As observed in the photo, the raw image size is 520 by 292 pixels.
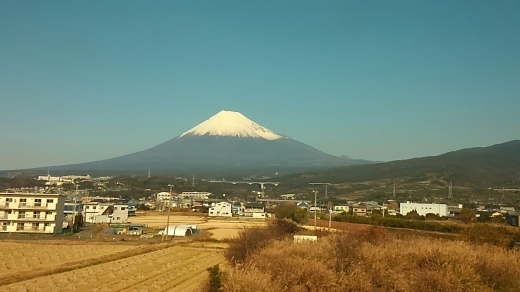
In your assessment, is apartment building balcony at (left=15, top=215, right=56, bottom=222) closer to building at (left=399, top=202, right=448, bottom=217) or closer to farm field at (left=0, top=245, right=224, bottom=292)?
farm field at (left=0, top=245, right=224, bottom=292)

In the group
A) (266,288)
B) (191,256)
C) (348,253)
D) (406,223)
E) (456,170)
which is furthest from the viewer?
(456,170)

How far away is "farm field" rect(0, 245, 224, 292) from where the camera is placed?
11242 mm

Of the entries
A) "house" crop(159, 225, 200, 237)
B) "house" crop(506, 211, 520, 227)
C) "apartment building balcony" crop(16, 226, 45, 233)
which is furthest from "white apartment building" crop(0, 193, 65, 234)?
"house" crop(506, 211, 520, 227)

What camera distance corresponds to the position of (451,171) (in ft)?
263

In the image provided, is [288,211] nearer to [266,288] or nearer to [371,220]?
[371,220]

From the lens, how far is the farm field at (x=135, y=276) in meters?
11.2

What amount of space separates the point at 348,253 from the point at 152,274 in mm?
5747

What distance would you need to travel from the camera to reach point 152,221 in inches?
1357

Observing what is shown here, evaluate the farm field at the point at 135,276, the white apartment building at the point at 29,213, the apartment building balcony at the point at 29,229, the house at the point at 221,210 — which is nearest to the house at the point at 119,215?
the white apartment building at the point at 29,213

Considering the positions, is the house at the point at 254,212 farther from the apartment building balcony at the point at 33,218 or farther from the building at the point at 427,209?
the apartment building balcony at the point at 33,218

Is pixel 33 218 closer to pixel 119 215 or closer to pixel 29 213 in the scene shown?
pixel 29 213

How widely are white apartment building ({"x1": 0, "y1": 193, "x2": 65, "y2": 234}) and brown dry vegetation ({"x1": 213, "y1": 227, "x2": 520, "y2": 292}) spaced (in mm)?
17600

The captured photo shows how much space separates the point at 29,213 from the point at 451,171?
236ft

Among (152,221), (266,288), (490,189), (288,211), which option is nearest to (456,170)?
(490,189)
